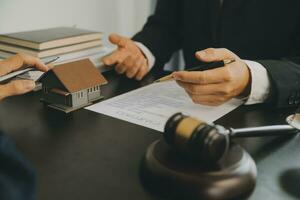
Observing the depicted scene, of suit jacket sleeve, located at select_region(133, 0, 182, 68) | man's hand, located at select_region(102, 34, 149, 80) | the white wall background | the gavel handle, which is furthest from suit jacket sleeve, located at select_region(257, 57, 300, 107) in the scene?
the white wall background

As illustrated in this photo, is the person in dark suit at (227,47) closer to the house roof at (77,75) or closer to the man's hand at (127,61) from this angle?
the man's hand at (127,61)

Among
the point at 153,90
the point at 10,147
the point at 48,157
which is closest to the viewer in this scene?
the point at 10,147

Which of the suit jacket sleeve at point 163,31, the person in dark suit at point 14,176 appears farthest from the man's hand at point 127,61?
the person in dark suit at point 14,176

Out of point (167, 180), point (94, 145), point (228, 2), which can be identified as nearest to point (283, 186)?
point (167, 180)

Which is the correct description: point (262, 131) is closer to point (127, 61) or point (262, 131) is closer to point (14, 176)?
point (14, 176)

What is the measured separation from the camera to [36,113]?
0.81 meters

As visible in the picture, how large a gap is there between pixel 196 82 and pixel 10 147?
17.6 inches

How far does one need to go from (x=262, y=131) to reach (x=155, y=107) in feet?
0.94

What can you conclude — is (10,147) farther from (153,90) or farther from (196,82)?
(153,90)

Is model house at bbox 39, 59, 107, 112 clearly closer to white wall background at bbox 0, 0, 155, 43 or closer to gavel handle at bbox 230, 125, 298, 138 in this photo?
gavel handle at bbox 230, 125, 298, 138

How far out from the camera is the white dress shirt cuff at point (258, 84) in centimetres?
86

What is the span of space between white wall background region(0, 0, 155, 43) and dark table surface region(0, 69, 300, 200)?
489mm

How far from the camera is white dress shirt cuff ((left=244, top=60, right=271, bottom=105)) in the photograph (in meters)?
0.86

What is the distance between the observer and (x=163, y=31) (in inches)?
56.3
